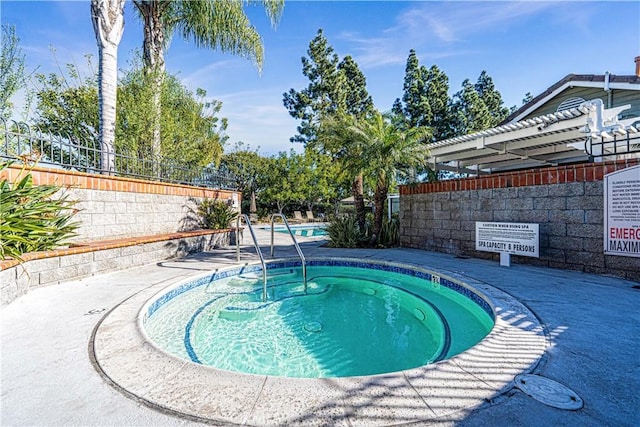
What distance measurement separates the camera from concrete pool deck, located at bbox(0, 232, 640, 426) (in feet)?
5.43

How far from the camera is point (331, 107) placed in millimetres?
24375

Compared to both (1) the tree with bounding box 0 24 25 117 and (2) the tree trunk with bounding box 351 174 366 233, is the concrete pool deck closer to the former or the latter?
(2) the tree trunk with bounding box 351 174 366 233

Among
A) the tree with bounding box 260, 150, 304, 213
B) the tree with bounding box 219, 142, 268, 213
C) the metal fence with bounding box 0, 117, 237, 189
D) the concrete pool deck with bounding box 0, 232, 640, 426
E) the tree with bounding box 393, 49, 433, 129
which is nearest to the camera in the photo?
the concrete pool deck with bounding box 0, 232, 640, 426

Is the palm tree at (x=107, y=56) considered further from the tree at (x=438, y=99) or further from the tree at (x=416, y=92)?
the tree at (x=438, y=99)

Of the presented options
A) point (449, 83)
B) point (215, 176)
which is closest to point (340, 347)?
point (215, 176)

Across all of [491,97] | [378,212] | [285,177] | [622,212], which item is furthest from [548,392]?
[491,97]

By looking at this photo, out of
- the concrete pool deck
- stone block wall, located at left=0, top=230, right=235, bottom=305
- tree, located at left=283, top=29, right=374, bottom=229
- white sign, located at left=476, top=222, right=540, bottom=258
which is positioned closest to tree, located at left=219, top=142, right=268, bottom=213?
tree, located at left=283, top=29, right=374, bottom=229

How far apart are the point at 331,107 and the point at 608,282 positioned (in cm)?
2212

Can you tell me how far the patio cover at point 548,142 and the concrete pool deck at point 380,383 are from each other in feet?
9.56

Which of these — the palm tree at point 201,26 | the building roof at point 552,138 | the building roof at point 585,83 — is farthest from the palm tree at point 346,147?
the building roof at point 585,83

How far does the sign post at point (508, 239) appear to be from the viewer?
5.76 meters

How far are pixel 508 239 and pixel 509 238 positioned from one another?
3cm

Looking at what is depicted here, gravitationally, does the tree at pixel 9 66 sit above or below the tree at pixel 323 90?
below

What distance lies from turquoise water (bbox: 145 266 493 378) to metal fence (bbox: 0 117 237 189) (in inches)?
125
